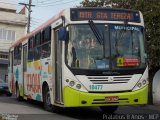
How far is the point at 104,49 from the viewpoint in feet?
43.4

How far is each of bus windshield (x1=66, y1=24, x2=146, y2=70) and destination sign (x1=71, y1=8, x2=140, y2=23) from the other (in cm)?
29

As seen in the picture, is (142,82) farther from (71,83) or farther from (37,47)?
(37,47)

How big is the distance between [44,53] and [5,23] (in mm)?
37982

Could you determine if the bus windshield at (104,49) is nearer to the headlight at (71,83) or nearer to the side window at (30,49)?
the headlight at (71,83)

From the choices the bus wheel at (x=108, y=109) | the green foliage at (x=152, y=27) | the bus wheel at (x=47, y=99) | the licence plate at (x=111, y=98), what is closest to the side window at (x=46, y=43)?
the bus wheel at (x=47, y=99)

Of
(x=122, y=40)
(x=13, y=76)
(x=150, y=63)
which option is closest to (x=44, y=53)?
(x=122, y=40)

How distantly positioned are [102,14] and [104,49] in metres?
1.21

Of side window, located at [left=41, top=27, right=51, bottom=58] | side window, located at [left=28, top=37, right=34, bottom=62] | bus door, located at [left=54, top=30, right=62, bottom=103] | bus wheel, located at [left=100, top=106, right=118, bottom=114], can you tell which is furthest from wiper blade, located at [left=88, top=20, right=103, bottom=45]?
side window, located at [left=28, top=37, right=34, bottom=62]

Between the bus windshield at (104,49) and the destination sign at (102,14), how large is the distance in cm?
29

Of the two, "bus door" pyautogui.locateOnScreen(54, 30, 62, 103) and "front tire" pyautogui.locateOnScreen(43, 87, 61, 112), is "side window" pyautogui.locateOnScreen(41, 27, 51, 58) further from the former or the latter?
"front tire" pyautogui.locateOnScreen(43, 87, 61, 112)

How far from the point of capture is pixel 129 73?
13.2 metres

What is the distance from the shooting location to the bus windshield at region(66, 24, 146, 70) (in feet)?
43.0

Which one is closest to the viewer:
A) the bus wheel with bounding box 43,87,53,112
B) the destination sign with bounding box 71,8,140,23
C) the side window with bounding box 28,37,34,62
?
the destination sign with bounding box 71,8,140,23

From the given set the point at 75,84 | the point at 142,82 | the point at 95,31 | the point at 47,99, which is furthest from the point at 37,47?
the point at 142,82
